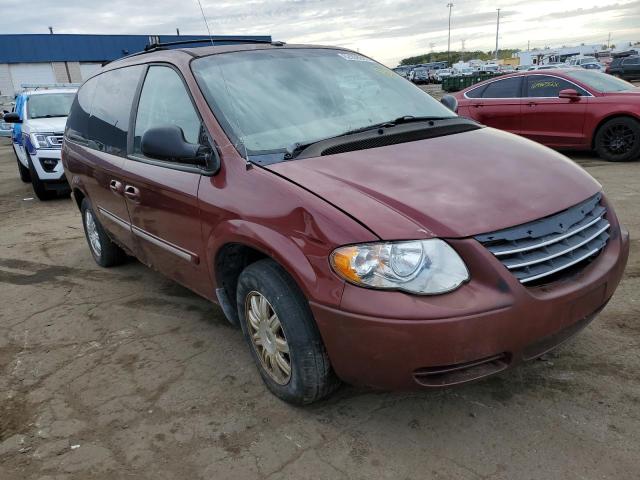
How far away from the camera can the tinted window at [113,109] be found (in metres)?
3.72

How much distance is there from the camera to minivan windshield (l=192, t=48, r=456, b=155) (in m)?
2.80

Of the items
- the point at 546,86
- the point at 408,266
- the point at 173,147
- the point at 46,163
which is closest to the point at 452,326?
the point at 408,266

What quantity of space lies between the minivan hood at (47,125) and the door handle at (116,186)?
540 cm

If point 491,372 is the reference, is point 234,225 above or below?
above

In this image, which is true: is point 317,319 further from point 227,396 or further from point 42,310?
point 42,310

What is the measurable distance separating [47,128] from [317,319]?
26.1ft

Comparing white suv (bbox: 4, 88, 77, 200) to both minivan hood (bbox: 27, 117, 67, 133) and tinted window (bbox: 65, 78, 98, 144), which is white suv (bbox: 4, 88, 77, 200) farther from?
tinted window (bbox: 65, 78, 98, 144)

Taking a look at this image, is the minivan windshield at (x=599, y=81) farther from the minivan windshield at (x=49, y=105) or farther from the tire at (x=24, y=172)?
the tire at (x=24, y=172)

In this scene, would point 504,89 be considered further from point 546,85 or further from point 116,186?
point 116,186

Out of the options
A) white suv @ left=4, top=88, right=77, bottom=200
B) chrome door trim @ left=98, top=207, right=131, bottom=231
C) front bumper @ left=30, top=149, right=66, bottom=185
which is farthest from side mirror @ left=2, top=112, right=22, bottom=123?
chrome door trim @ left=98, top=207, right=131, bottom=231

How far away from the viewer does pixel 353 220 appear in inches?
82.7

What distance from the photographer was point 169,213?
3.14m

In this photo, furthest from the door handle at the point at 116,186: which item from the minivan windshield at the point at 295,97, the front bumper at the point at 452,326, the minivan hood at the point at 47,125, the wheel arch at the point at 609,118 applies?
the wheel arch at the point at 609,118

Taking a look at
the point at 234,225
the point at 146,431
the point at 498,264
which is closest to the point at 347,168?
the point at 234,225
